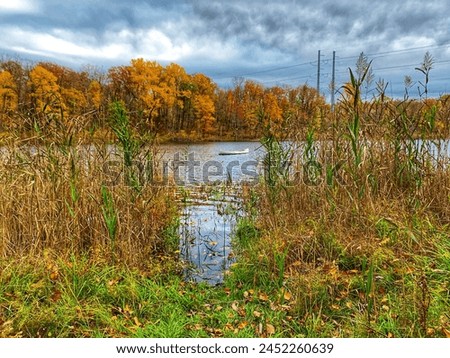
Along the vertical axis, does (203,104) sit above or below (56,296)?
above

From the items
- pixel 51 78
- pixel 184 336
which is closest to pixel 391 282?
pixel 184 336

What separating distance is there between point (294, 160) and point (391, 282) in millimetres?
2172

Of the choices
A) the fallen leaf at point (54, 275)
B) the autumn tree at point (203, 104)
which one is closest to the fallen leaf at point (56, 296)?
the fallen leaf at point (54, 275)

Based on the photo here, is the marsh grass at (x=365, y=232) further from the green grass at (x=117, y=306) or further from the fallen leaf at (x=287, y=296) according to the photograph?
the green grass at (x=117, y=306)

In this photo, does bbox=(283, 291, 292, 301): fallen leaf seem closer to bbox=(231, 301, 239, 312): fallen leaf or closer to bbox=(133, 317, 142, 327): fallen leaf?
bbox=(231, 301, 239, 312): fallen leaf

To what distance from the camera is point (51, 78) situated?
27625 millimetres

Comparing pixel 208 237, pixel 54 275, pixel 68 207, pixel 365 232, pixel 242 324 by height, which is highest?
pixel 68 207

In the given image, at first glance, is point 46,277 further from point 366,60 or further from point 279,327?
point 366,60

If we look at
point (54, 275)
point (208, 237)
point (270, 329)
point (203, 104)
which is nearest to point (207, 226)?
point (208, 237)

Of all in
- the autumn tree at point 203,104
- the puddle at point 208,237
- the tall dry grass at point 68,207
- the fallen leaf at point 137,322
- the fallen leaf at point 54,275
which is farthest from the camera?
the autumn tree at point 203,104

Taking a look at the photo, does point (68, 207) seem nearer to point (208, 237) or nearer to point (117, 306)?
point (117, 306)

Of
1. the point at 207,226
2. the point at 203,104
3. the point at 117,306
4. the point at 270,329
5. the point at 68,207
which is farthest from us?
the point at 203,104

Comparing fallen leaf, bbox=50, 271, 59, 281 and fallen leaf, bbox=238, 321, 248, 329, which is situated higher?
fallen leaf, bbox=50, 271, 59, 281

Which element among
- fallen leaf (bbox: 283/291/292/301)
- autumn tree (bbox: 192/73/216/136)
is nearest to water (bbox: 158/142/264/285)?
fallen leaf (bbox: 283/291/292/301)
